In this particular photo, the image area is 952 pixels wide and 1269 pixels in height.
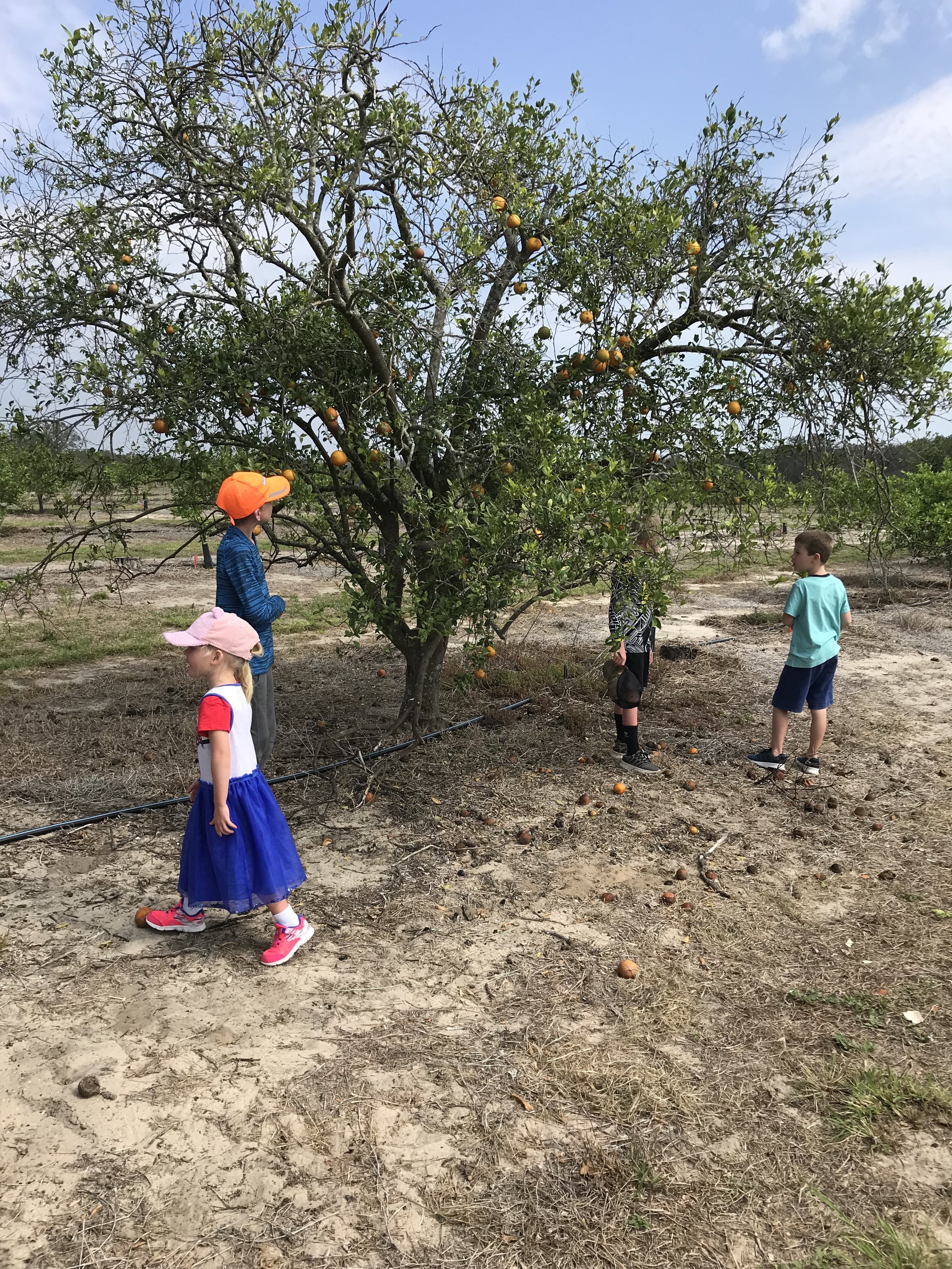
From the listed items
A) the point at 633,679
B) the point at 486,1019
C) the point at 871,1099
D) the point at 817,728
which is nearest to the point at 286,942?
the point at 486,1019

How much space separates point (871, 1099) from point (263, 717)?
10.4 feet

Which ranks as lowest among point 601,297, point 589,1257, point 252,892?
point 589,1257

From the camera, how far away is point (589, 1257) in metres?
2.29

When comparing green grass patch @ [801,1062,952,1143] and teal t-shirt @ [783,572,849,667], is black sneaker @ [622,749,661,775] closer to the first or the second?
teal t-shirt @ [783,572,849,667]

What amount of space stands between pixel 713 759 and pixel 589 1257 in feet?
14.4

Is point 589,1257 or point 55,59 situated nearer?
point 589,1257

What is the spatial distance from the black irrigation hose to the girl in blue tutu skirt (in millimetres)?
1672

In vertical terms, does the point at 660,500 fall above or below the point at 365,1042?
above

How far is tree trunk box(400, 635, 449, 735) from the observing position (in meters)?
6.27

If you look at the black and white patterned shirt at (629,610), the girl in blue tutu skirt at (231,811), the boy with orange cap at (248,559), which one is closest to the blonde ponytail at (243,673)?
the girl in blue tutu skirt at (231,811)

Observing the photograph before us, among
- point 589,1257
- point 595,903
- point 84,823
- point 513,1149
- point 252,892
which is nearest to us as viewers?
point 589,1257

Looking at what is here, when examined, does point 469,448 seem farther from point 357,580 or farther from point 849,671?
point 849,671

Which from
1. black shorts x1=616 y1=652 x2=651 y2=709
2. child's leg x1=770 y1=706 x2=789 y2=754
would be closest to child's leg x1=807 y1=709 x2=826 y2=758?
child's leg x1=770 y1=706 x2=789 y2=754

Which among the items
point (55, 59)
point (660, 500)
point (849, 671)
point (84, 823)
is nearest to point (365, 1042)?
point (84, 823)
